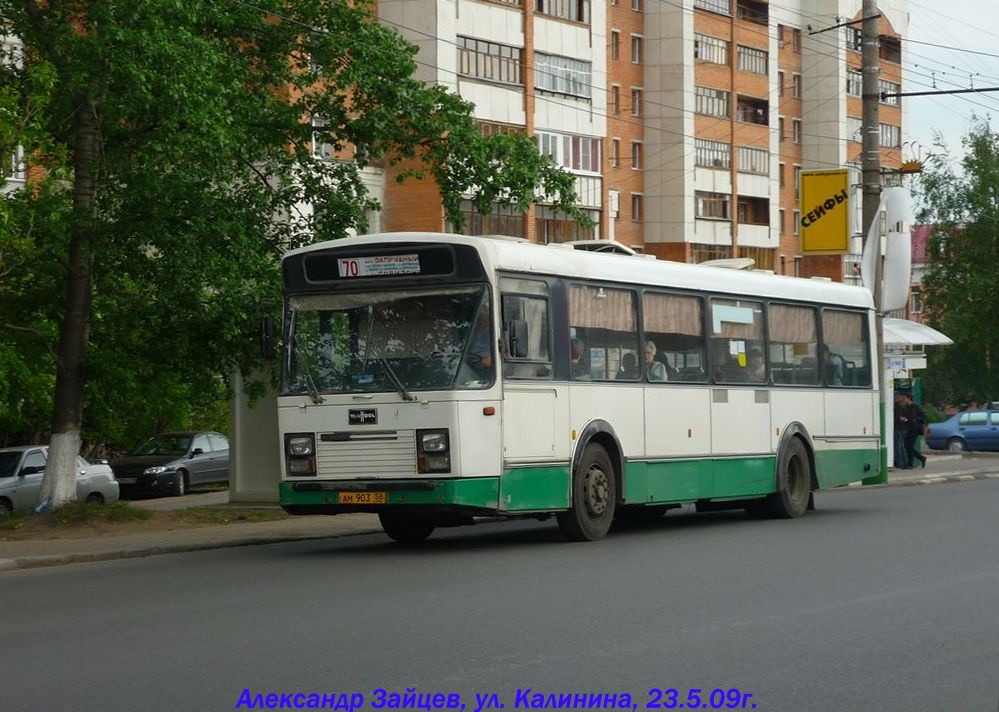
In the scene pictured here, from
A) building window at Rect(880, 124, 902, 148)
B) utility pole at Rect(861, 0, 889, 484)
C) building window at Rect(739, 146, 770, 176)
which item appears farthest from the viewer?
building window at Rect(880, 124, 902, 148)

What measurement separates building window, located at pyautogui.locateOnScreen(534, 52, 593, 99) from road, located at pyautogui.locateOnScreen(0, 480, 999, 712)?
4525cm

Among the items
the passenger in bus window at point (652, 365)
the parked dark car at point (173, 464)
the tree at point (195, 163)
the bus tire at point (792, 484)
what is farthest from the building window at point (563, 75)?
the passenger in bus window at point (652, 365)

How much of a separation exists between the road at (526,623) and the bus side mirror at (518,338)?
1.96m

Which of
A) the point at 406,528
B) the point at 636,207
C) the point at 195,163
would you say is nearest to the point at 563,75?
the point at 636,207

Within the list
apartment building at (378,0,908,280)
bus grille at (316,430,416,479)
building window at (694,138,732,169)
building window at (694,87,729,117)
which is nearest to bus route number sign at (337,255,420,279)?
bus grille at (316,430,416,479)

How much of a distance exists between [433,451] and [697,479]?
4881 millimetres

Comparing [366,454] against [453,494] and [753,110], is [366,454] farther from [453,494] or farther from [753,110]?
[753,110]

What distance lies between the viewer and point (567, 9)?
6606 cm

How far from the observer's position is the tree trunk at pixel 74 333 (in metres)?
A: 23.0

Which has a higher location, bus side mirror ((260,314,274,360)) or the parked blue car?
bus side mirror ((260,314,274,360))

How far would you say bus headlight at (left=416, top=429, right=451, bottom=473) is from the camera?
691 inches

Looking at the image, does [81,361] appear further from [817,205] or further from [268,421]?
[817,205]

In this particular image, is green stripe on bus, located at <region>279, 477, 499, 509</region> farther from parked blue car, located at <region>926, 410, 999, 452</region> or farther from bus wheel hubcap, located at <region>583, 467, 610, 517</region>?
parked blue car, located at <region>926, 410, 999, 452</region>

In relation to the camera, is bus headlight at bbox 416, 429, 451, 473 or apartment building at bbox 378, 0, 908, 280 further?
apartment building at bbox 378, 0, 908, 280
